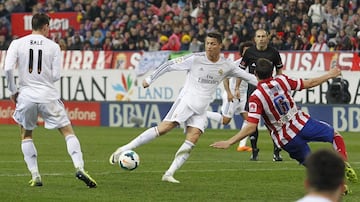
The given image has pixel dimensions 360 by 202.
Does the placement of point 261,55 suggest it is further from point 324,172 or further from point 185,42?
point 185,42

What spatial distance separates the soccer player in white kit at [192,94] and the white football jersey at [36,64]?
5.07 feet

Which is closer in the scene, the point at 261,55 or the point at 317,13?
the point at 261,55

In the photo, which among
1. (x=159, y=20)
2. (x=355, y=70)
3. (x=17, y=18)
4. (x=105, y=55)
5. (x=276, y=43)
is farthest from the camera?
(x=17, y=18)

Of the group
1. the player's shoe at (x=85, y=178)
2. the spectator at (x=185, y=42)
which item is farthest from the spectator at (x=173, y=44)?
Answer: the player's shoe at (x=85, y=178)

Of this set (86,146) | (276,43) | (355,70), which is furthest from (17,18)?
(86,146)

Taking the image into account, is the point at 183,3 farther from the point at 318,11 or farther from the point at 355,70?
the point at 355,70

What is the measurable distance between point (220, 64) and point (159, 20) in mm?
21786

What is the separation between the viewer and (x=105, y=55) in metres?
33.3

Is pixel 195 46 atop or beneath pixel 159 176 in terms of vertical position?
beneath

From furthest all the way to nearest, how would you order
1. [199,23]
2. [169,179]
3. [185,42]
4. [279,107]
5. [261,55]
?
[199,23] → [185,42] → [261,55] → [169,179] → [279,107]

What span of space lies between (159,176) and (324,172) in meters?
9.61

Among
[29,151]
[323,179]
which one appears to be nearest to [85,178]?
[29,151]

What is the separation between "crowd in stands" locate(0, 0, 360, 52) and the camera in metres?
30.8

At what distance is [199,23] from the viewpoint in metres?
33.5
